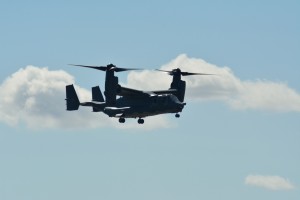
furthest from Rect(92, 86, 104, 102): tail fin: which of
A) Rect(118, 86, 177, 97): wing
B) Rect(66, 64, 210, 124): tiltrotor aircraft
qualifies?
Rect(118, 86, 177, 97): wing

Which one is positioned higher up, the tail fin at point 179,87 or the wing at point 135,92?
the tail fin at point 179,87

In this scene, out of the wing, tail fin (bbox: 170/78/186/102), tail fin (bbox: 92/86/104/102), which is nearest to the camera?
the wing

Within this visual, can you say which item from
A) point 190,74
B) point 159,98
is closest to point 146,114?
point 159,98

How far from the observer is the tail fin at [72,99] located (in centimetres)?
14323

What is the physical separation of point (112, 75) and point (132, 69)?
733 centimetres

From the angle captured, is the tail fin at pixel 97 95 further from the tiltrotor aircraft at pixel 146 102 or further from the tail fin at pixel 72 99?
the tiltrotor aircraft at pixel 146 102

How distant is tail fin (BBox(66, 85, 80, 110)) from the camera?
Answer: 470ft

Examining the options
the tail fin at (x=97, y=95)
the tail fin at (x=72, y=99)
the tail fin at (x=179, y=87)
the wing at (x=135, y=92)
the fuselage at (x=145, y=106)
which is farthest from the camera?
the tail fin at (x=97, y=95)

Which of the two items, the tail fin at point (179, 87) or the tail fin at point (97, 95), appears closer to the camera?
the tail fin at point (179, 87)

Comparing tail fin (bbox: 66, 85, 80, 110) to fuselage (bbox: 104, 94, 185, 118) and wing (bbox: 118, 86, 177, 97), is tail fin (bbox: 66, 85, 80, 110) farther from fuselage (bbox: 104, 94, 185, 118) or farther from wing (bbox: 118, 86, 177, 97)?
wing (bbox: 118, 86, 177, 97)

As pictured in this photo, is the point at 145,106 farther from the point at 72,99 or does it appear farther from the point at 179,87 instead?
the point at 72,99

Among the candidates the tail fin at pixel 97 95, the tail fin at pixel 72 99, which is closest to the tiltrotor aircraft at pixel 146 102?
the tail fin at pixel 72 99

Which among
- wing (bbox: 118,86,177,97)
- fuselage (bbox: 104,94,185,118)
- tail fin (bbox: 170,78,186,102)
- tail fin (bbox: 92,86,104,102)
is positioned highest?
tail fin (bbox: 92,86,104,102)

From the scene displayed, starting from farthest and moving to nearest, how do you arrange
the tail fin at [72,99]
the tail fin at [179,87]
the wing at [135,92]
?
the tail fin at [72,99] → the tail fin at [179,87] → the wing at [135,92]
